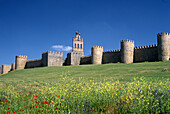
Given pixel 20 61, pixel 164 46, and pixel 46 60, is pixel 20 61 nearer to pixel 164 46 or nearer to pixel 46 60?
pixel 46 60

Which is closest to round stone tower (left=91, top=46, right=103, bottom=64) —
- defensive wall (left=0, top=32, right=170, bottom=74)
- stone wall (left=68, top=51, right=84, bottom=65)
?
defensive wall (left=0, top=32, right=170, bottom=74)

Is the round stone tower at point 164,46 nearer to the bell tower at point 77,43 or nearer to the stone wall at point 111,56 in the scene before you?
the stone wall at point 111,56

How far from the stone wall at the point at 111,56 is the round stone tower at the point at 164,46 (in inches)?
351

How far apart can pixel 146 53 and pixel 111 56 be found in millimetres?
7722

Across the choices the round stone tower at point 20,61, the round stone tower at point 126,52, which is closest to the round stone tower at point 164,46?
the round stone tower at point 126,52

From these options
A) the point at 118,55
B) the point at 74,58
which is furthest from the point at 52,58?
the point at 118,55

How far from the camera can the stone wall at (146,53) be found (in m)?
34.8

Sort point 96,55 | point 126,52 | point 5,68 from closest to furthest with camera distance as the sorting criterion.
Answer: point 126,52
point 96,55
point 5,68

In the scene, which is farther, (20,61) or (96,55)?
(20,61)

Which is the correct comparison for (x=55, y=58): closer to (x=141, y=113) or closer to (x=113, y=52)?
(x=113, y=52)

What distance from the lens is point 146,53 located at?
118ft

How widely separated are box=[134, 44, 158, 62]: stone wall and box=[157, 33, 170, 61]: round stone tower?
1.77m

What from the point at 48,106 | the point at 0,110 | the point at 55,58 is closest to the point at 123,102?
the point at 48,106

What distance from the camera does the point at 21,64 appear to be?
56531mm
